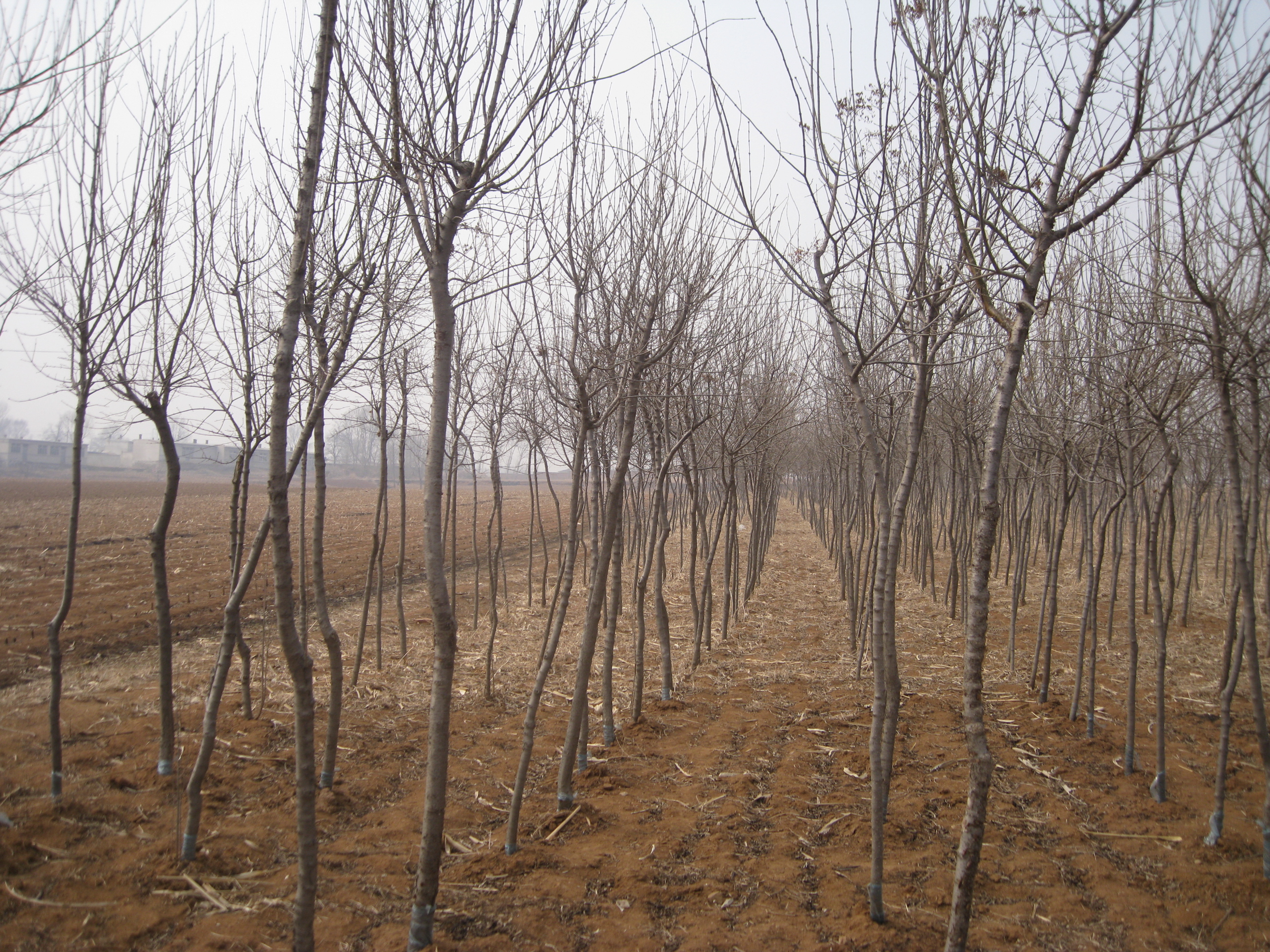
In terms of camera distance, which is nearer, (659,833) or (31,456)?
(659,833)

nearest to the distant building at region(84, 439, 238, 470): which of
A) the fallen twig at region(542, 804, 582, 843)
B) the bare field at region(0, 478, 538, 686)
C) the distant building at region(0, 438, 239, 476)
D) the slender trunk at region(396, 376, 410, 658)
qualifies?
the distant building at region(0, 438, 239, 476)

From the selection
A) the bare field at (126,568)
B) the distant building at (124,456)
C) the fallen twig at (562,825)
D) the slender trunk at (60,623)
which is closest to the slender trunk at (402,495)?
the bare field at (126,568)

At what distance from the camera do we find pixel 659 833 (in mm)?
4074

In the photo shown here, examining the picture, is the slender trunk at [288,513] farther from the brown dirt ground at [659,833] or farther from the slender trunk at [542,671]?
the slender trunk at [542,671]

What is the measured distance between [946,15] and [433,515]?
2.89 metres

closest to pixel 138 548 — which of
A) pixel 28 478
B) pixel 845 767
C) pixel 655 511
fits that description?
pixel 655 511

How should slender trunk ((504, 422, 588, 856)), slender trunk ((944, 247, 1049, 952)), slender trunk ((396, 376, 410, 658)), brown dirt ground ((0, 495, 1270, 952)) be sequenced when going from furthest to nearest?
1. slender trunk ((396, 376, 410, 658))
2. slender trunk ((504, 422, 588, 856))
3. brown dirt ground ((0, 495, 1270, 952))
4. slender trunk ((944, 247, 1049, 952))

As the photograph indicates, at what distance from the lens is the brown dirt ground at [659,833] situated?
3.11 meters

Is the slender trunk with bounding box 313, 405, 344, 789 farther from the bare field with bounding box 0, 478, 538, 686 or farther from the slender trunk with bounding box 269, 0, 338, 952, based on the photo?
the bare field with bounding box 0, 478, 538, 686

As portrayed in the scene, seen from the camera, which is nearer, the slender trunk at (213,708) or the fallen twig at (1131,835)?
the slender trunk at (213,708)

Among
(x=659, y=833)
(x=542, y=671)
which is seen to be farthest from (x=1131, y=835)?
(x=542, y=671)

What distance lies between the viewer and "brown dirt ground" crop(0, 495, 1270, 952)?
311 cm

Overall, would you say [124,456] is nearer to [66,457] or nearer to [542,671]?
[66,457]

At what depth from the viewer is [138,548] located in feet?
54.4
